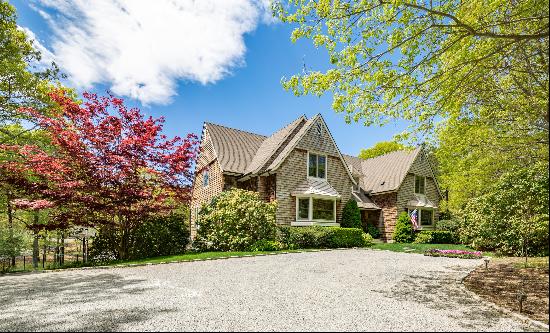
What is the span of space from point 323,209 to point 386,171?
956cm

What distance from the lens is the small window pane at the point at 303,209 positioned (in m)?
20.5

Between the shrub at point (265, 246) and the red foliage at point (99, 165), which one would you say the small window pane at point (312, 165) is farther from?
the red foliage at point (99, 165)

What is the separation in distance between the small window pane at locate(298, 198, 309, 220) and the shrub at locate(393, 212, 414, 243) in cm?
853

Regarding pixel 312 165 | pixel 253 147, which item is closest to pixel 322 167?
pixel 312 165

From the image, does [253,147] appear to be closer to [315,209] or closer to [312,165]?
[312,165]

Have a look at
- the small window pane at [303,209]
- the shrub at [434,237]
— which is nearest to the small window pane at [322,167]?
the small window pane at [303,209]

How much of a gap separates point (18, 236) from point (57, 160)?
6392 millimetres

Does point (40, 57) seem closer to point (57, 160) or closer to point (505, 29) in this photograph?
point (57, 160)

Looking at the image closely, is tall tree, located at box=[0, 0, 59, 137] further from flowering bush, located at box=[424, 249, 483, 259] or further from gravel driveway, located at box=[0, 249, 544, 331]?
flowering bush, located at box=[424, 249, 483, 259]

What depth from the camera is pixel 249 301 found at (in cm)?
628

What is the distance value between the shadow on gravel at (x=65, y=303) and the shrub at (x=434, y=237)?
68.6 ft

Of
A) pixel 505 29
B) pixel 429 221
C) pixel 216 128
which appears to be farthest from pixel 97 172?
pixel 429 221

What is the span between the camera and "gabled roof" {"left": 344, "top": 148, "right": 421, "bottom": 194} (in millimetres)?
25870

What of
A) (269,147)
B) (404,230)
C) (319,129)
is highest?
(319,129)
